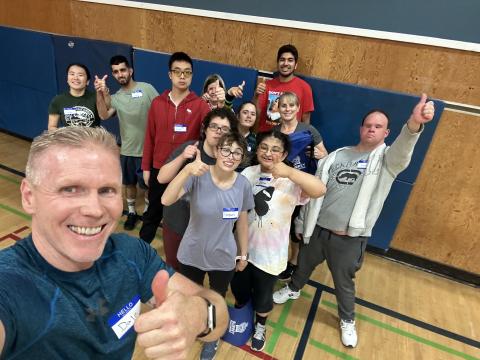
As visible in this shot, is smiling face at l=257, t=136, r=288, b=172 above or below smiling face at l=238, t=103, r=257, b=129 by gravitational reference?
below

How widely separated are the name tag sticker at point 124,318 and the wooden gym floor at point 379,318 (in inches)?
56.0

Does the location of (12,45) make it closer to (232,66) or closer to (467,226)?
(232,66)

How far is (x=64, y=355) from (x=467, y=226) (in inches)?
155

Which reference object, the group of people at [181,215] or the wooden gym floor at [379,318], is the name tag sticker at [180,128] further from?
the wooden gym floor at [379,318]

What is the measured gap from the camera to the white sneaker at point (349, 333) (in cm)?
248

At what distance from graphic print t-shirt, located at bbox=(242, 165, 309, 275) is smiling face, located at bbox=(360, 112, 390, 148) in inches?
26.4

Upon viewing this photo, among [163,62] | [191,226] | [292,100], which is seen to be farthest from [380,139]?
[163,62]

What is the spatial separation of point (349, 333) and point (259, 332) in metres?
0.79

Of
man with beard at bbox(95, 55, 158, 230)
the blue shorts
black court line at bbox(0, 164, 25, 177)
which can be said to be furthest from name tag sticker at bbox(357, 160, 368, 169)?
black court line at bbox(0, 164, 25, 177)

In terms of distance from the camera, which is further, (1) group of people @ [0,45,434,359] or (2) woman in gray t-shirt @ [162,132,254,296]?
(2) woman in gray t-shirt @ [162,132,254,296]

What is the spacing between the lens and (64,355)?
35.6 inches

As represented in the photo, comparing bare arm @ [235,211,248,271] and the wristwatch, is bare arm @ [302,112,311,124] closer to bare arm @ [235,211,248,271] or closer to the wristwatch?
bare arm @ [235,211,248,271]

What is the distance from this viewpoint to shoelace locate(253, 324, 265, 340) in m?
2.38

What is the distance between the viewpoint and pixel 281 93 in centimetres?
330
